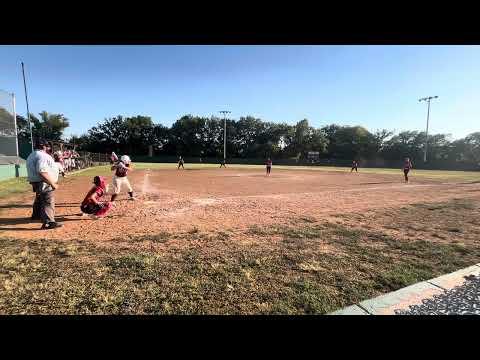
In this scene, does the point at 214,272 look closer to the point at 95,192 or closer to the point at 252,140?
the point at 95,192

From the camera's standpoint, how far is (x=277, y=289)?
332cm

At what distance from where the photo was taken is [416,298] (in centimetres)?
301

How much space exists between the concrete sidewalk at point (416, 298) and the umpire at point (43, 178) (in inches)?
234

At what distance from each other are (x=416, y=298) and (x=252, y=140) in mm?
81119

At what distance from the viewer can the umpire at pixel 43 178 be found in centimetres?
561

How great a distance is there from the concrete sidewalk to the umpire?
594 cm

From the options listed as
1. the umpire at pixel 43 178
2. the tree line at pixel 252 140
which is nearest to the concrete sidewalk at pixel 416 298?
the umpire at pixel 43 178

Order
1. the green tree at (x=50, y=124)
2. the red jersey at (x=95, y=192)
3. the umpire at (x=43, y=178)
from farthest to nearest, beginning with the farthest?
the green tree at (x=50, y=124) → the red jersey at (x=95, y=192) → the umpire at (x=43, y=178)

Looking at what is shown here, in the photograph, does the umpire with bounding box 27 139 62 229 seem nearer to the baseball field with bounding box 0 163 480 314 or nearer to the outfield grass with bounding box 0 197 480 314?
the baseball field with bounding box 0 163 480 314

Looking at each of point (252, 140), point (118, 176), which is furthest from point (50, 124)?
point (118, 176)

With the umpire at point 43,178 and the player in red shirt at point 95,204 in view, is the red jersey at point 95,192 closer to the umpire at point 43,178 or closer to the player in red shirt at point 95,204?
the player in red shirt at point 95,204
